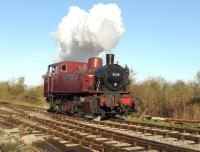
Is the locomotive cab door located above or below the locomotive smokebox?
below

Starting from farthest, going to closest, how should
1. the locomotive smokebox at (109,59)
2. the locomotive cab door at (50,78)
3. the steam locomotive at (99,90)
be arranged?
the locomotive cab door at (50,78) → the locomotive smokebox at (109,59) → the steam locomotive at (99,90)

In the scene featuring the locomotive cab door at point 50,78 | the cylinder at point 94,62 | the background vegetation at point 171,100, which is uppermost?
the cylinder at point 94,62

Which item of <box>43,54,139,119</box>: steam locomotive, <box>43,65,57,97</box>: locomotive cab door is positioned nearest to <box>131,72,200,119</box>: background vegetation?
<box>43,54,139,119</box>: steam locomotive

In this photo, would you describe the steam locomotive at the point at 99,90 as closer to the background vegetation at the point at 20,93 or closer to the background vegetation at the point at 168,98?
the background vegetation at the point at 168,98

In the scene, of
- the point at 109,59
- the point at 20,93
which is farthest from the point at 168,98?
the point at 20,93

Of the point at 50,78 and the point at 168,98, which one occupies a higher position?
the point at 50,78

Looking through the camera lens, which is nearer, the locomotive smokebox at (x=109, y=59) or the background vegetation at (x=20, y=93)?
the locomotive smokebox at (x=109, y=59)

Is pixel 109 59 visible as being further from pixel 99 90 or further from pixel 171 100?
pixel 171 100

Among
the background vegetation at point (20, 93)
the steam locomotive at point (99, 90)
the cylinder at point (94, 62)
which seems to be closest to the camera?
the steam locomotive at point (99, 90)

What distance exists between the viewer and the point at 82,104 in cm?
1956

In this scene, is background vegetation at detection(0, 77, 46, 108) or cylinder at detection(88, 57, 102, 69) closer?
cylinder at detection(88, 57, 102, 69)

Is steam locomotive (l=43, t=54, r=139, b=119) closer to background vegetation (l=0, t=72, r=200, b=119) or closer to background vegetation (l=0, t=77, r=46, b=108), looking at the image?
background vegetation (l=0, t=72, r=200, b=119)

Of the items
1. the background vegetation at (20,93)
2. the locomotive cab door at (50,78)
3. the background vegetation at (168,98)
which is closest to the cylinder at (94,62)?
the locomotive cab door at (50,78)

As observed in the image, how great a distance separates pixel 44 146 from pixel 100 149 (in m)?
1.69
